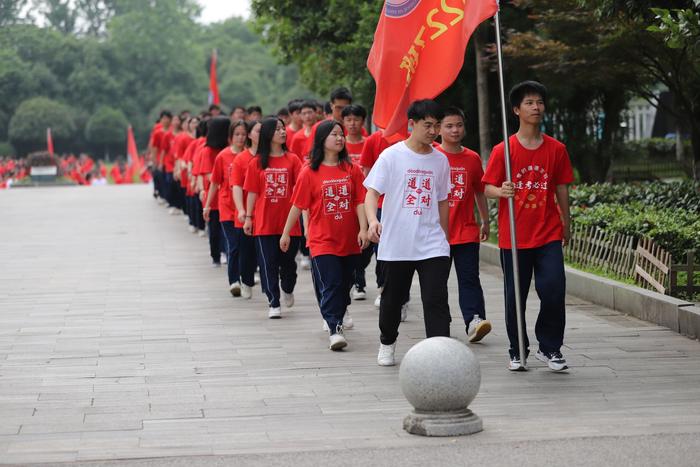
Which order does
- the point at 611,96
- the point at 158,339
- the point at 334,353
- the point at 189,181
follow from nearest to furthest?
the point at 334,353, the point at 158,339, the point at 189,181, the point at 611,96

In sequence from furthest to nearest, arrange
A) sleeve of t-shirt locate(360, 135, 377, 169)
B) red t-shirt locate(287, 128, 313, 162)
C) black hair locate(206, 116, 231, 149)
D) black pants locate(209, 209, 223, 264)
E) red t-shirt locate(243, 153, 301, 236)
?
black pants locate(209, 209, 223, 264) → black hair locate(206, 116, 231, 149) → red t-shirt locate(287, 128, 313, 162) → red t-shirt locate(243, 153, 301, 236) → sleeve of t-shirt locate(360, 135, 377, 169)

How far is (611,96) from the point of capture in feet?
81.2

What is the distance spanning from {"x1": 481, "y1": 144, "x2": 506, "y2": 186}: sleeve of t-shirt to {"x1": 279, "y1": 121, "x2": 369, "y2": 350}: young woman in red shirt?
1361 millimetres

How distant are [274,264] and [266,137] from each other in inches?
44.1

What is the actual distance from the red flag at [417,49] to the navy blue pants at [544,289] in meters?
1.26

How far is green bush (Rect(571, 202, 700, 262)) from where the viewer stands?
36.9ft

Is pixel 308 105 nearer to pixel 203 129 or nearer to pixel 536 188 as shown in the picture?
pixel 203 129

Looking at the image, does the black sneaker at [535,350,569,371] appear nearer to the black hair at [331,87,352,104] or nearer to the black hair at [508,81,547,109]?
the black hair at [508,81,547,109]

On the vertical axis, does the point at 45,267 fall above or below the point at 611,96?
below

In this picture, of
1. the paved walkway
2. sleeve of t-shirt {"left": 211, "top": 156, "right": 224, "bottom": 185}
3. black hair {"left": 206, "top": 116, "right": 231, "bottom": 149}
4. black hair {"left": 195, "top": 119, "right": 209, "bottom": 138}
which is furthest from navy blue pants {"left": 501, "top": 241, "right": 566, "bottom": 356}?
black hair {"left": 195, "top": 119, "right": 209, "bottom": 138}

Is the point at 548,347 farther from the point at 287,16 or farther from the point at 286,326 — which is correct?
the point at 287,16

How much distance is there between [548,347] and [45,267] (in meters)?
9.42

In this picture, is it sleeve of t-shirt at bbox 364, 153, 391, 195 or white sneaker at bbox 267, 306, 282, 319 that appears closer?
sleeve of t-shirt at bbox 364, 153, 391, 195

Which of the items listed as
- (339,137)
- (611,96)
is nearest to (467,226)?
(339,137)
